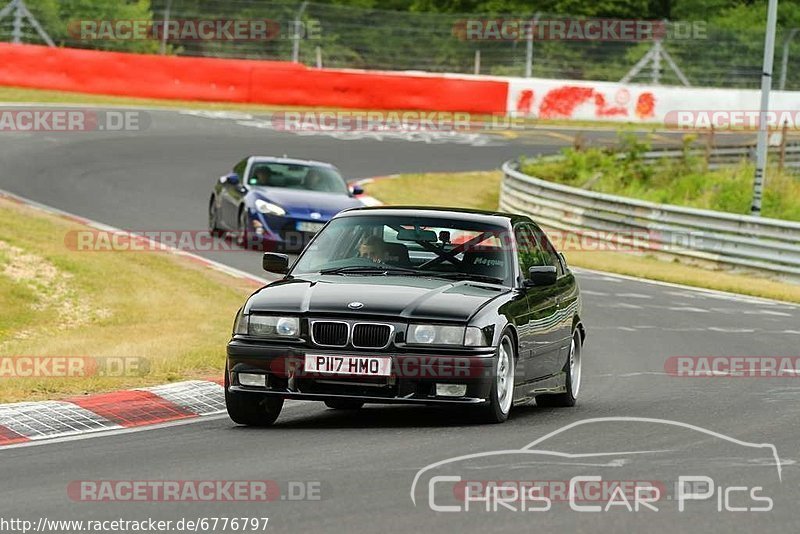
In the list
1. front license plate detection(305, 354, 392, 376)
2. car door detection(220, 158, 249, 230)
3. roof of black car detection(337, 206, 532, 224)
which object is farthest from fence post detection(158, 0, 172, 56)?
front license plate detection(305, 354, 392, 376)

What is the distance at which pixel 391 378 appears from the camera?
9.48 meters

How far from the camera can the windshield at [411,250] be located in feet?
34.8

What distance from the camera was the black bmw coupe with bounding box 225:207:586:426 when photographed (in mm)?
9508

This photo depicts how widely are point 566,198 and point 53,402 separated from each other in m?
19.8

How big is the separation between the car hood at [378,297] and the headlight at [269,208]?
39.3 feet

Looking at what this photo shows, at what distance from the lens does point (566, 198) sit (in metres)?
29.2

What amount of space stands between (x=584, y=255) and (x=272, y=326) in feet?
57.8

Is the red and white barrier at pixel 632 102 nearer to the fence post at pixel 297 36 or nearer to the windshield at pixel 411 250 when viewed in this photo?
the fence post at pixel 297 36

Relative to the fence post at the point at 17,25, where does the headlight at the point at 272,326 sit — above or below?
below

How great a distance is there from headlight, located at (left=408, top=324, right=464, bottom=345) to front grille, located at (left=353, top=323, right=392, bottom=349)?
0.47ft

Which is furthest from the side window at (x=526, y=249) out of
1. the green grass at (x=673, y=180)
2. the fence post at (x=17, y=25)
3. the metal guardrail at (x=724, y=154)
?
the fence post at (x=17, y=25)

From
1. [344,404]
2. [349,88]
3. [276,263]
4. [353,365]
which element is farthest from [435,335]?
[349,88]

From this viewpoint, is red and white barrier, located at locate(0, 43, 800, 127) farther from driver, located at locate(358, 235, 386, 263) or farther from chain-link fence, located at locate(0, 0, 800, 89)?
driver, located at locate(358, 235, 386, 263)

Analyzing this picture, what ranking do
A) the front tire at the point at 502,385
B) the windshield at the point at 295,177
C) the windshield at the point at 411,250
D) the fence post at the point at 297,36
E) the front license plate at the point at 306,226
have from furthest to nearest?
the fence post at the point at 297,36 → the windshield at the point at 295,177 → the front license plate at the point at 306,226 → the windshield at the point at 411,250 → the front tire at the point at 502,385
